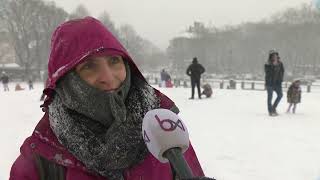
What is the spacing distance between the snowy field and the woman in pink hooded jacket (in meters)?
2.92

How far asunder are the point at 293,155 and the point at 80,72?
515cm

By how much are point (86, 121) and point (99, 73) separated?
17 cm

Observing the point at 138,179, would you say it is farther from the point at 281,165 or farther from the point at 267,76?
the point at 267,76

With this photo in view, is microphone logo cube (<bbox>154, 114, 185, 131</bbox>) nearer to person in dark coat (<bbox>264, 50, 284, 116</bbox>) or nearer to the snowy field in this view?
the snowy field

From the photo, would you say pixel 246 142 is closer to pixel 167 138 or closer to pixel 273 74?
pixel 273 74

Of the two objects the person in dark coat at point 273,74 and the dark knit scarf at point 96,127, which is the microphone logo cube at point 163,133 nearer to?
the dark knit scarf at point 96,127

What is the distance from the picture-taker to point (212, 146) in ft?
22.6

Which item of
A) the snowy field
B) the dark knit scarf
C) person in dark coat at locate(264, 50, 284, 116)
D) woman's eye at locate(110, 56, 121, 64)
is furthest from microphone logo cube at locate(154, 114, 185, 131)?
person in dark coat at locate(264, 50, 284, 116)

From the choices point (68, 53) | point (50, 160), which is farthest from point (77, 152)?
point (68, 53)

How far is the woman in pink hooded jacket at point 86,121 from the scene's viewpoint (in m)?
1.57

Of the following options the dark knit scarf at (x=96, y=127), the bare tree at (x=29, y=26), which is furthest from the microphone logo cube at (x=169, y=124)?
the bare tree at (x=29, y=26)

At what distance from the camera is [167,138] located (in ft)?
3.90

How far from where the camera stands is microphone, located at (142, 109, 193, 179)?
112cm

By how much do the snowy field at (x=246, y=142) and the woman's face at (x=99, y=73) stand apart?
3.00 m
